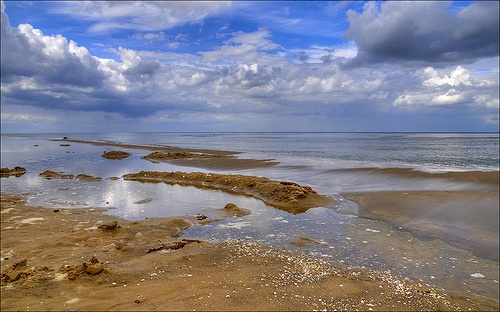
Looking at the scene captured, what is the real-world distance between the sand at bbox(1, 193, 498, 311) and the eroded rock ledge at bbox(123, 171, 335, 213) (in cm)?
517

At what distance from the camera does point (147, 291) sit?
5.96 meters

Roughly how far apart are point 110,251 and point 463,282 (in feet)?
28.6

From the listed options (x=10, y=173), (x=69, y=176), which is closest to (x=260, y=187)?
(x=69, y=176)

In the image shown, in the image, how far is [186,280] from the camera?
650 cm

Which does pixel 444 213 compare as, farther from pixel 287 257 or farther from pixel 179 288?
pixel 179 288

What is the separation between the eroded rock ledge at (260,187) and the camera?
48.1 feet

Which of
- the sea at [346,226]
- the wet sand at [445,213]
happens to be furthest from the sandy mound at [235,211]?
the wet sand at [445,213]

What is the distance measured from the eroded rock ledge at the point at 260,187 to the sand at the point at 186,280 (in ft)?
Answer: 17.0

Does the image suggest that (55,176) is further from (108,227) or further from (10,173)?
(108,227)

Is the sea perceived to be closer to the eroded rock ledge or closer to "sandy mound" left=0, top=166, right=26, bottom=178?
the eroded rock ledge

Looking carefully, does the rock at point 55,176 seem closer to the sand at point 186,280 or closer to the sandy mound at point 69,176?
the sandy mound at point 69,176

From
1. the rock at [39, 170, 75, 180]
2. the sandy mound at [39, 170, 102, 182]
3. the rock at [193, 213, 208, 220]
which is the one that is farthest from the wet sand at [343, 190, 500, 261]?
the rock at [39, 170, 75, 180]

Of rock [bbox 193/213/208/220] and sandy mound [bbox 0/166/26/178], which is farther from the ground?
sandy mound [bbox 0/166/26/178]

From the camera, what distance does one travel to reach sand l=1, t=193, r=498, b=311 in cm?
564
